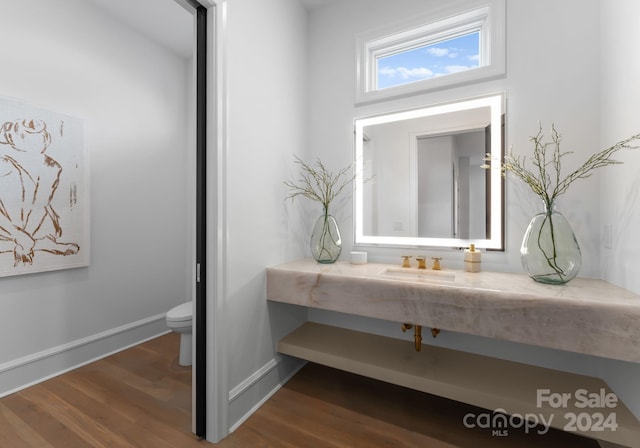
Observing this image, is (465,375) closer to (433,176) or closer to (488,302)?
(488,302)

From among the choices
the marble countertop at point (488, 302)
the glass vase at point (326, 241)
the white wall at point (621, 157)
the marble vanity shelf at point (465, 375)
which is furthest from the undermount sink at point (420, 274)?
the white wall at point (621, 157)

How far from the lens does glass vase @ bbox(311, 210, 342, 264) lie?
1.98 m

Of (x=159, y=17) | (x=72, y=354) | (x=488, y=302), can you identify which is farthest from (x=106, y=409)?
(x=159, y=17)

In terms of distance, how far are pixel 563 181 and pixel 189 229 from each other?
3212mm

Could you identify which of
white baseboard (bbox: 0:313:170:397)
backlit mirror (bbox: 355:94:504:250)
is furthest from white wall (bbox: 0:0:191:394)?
backlit mirror (bbox: 355:94:504:250)

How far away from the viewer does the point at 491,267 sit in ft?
5.66

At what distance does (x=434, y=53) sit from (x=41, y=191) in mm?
2927

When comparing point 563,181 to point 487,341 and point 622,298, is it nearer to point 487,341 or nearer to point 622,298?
point 622,298

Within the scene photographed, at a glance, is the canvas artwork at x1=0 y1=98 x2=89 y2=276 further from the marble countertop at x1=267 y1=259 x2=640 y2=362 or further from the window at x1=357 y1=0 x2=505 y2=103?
the window at x1=357 y1=0 x2=505 y2=103

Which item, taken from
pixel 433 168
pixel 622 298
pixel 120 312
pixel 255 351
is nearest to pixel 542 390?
pixel 622 298

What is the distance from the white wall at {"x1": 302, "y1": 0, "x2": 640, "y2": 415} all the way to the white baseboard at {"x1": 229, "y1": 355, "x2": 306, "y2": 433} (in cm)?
79

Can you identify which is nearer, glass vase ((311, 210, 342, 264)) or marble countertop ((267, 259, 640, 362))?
marble countertop ((267, 259, 640, 362))

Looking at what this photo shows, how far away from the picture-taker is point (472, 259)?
169 cm

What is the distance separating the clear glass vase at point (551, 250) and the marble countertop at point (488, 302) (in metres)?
0.06
